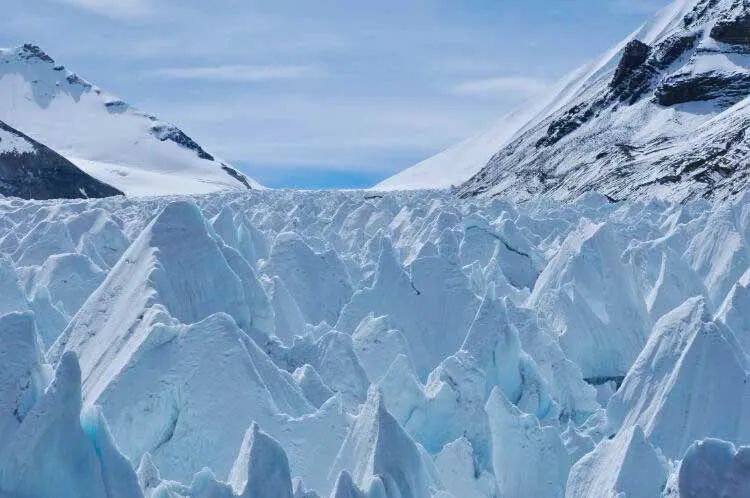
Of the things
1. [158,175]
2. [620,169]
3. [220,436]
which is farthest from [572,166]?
[158,175]

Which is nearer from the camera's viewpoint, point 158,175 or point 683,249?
point 683,249

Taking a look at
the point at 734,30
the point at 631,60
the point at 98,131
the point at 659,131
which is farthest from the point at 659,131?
the point at 98,131

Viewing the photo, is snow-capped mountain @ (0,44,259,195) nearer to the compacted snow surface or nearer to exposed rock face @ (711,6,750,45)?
exposed rock face @ (711,6,750,45)

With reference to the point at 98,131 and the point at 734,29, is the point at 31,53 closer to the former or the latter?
the point at 98,131

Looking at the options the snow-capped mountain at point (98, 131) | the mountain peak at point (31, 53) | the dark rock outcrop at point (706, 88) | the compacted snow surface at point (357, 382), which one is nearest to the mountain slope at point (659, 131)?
the dark rock outcrop at point (706, 88)

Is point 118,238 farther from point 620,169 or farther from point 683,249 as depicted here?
point 620,169

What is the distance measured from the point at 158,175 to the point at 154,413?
13421cm

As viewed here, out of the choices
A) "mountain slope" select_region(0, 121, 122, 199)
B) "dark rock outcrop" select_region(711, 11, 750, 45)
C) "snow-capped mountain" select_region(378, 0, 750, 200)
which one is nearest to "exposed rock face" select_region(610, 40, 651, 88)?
→ "snow-capped mountain" select_region(378, 0, 750, 200)

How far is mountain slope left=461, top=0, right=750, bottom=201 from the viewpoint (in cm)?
4544

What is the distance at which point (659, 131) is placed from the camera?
204 ft

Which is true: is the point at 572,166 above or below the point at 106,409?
below

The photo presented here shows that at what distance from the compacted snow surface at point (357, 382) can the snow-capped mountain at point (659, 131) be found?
2943cm

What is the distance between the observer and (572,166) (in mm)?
62531

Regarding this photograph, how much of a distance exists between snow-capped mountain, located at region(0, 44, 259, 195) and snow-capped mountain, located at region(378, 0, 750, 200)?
64464 millimetres
